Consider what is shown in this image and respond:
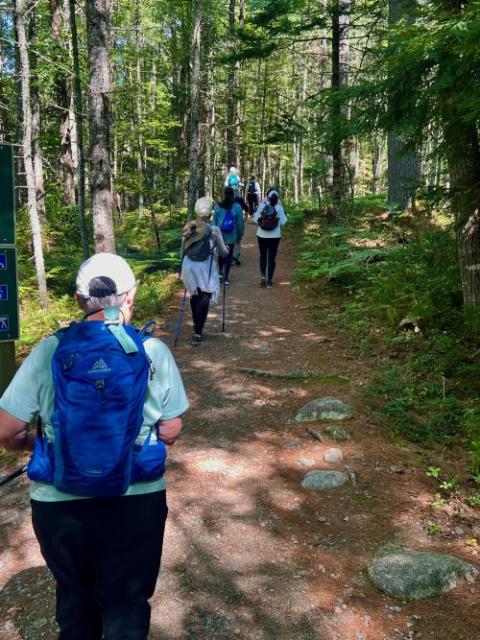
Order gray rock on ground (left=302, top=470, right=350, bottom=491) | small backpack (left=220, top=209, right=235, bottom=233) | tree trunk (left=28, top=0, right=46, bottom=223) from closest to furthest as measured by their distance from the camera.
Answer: gray rock on ground (left=302, top=470, right=350, bottom=491)
small backpack (left=220, top=209, right=235, bottom=233)
tree trunk (left=28, top=0, right=46, bottom=223)

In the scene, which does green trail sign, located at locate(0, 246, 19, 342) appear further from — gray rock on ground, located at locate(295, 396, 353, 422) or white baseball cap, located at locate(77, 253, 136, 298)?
gray rock on ground, located at locate(295, 396, 353, 422)

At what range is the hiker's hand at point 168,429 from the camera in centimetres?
232

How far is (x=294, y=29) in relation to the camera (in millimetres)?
13875

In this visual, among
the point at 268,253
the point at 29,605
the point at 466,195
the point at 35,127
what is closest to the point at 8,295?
the point at 29,605

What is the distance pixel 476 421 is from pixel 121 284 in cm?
426

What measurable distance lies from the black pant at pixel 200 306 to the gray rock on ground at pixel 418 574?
5.29 meters

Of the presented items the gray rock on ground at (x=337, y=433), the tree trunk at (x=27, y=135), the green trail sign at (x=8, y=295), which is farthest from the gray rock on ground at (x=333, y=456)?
the tree trunk at (x=27, y=135)

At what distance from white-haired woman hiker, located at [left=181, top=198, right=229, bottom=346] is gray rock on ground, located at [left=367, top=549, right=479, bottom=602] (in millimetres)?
5262

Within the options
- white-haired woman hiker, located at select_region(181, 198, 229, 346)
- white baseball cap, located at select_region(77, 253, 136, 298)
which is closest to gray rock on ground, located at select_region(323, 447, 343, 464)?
white baseball cap, located at select_region(77, 253, 136, 298)

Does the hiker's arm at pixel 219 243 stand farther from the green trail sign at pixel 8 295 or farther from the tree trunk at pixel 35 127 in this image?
the tree trunk at pixel 35 127

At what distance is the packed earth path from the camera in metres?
3.16

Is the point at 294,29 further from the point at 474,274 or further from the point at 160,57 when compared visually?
the point at 160,57

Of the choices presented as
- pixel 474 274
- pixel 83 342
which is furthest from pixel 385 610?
pixel 474 274

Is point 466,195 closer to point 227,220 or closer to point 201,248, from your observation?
point 201,248
